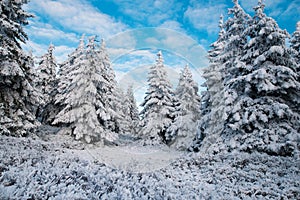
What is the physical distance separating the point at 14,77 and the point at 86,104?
23.2 feet

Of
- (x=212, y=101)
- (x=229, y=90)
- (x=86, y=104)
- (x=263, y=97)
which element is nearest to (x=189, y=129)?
(x=212, y=101)

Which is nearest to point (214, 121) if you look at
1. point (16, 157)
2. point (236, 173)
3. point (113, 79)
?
point (236, 173)

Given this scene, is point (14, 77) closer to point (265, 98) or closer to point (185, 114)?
point (265, 98)

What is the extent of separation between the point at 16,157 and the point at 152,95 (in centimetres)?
2108

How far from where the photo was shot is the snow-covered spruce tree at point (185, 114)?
23469 millimetres

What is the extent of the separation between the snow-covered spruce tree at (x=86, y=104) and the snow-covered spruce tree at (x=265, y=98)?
11508 mm

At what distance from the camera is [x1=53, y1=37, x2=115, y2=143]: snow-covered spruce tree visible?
18609 mm

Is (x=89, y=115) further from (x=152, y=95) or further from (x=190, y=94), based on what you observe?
(x=190, y=94)

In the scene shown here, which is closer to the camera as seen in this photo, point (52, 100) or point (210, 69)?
point (210, 69)

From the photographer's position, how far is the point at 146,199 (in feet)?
16.7

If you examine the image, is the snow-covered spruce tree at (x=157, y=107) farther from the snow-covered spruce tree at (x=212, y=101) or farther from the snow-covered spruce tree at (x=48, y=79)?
the snow-covered spruce tree at (x=48, y=79)

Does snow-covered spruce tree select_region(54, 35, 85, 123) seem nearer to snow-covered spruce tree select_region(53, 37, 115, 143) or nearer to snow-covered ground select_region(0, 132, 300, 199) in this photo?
snow-covered spruce tree select_region(53, 37, 115, 143)

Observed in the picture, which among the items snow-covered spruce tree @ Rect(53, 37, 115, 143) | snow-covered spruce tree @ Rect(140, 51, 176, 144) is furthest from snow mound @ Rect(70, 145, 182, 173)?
snow-covered spruce tree @ Rect(140, 51, 176, 144)

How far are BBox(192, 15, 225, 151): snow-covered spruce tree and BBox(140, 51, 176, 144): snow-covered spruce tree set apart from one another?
7.13 m
